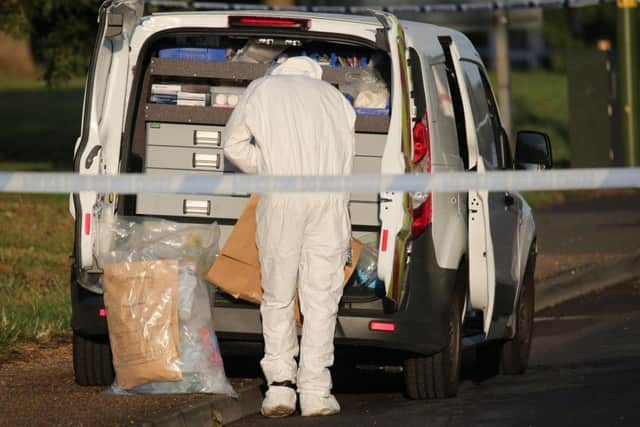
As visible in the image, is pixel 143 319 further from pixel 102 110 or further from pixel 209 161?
pixel 209 161

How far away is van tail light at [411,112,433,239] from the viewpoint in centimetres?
877

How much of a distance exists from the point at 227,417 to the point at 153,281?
75 cm

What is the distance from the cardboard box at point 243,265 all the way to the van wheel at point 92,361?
A: 0.81 m

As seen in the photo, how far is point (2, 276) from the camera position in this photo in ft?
45.9

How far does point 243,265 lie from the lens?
348 inches

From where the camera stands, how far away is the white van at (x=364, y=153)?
8.73m

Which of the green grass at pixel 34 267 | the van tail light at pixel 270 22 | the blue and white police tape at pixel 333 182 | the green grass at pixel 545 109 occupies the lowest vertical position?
the green grass at pixel 545 109

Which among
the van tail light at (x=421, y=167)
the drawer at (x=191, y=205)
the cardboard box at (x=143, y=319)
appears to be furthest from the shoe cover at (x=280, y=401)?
the drawer at (x=191, y=205)

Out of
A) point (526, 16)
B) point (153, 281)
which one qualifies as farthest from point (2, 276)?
point (526, 16)

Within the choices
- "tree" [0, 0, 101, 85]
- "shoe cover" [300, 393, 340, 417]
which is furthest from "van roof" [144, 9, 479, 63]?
"tree" [0, 0, 101, 85]

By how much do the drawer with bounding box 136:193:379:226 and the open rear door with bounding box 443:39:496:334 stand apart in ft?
4.07

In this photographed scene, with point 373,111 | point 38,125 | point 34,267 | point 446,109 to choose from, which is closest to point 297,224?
point 373,111

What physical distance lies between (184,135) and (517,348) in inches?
92.9

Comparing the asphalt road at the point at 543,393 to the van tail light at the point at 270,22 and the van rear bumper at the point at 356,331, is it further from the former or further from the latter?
the van tail light at the point at 270,22
